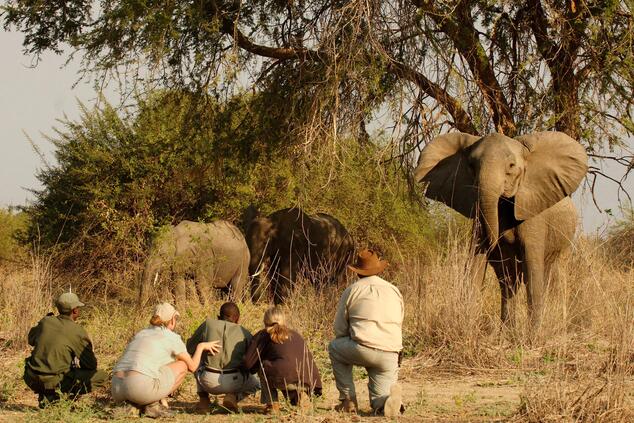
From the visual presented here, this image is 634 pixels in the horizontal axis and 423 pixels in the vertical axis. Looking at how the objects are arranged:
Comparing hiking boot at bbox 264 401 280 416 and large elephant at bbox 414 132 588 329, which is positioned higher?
large elephant at bbox 414 132 588 329

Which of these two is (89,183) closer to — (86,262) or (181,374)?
(86,262)

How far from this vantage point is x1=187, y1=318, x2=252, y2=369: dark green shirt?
8883 millimetres

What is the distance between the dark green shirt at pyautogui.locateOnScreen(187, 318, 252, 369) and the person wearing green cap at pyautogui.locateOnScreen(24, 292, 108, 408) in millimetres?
1013

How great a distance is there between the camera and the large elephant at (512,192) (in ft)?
40.9

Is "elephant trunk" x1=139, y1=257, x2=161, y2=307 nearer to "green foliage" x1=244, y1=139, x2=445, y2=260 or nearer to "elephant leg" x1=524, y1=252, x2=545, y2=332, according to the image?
"elephant leg" x1=524, y1=252, x2=545, y2=332

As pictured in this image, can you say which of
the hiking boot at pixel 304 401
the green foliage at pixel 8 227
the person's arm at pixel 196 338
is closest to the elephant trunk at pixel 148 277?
the person's arm at pixel 196 338

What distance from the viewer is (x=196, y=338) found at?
9078 millimetres

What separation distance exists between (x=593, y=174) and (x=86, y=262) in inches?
357

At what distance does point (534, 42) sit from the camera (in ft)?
53.3

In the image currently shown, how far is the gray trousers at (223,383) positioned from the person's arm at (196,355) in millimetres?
229

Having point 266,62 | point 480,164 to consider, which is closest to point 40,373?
point 480,164

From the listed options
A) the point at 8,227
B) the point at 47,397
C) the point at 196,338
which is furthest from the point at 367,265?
the point at 8,227

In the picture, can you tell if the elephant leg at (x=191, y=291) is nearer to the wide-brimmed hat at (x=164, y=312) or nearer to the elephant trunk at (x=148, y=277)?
the elephant trunk at (x=148, y=277)

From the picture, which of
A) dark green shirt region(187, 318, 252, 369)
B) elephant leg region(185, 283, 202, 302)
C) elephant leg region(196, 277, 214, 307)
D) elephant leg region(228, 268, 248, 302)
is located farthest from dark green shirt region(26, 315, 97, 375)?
elephant leg region(228, 268, 248, 302)
